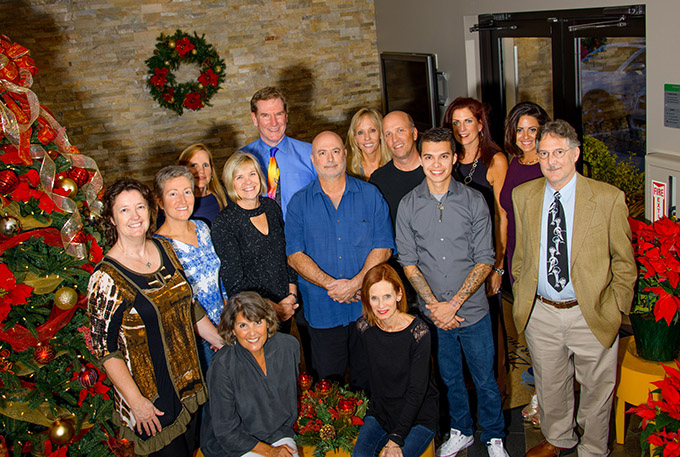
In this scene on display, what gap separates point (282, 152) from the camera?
3627 millimetres

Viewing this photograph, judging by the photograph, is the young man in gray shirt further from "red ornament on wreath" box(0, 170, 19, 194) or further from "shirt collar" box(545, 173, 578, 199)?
"red ornament on wreath" box(0, 170, 19, 194)

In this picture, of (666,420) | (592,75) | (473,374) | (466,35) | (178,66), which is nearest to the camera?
(666,420)

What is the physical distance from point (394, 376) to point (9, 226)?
66.5 inches

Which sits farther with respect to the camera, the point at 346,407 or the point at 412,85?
the point at 412,85

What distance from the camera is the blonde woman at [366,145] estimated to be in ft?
11.9

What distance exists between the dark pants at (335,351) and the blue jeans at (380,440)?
0.46 m

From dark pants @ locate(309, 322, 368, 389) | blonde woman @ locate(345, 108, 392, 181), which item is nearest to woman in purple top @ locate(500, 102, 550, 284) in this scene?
blonde woman @ locate(345, 108, 392, 181)

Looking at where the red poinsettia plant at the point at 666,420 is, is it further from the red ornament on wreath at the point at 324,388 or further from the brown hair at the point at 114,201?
the brown hair at the point at 114,201

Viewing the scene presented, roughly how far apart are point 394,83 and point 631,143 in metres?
3.00

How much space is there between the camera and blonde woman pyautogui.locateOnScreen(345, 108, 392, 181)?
11.9ft

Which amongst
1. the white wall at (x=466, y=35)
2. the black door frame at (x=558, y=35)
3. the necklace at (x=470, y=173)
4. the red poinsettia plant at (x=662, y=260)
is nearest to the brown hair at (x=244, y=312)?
the necklace at (x=470, y=173)

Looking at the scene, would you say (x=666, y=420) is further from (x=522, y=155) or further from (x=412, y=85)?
(x=412, y=85)

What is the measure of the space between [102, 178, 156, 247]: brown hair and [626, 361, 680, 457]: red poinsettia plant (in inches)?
84.5

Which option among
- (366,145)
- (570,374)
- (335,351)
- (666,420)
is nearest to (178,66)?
(366,145)
